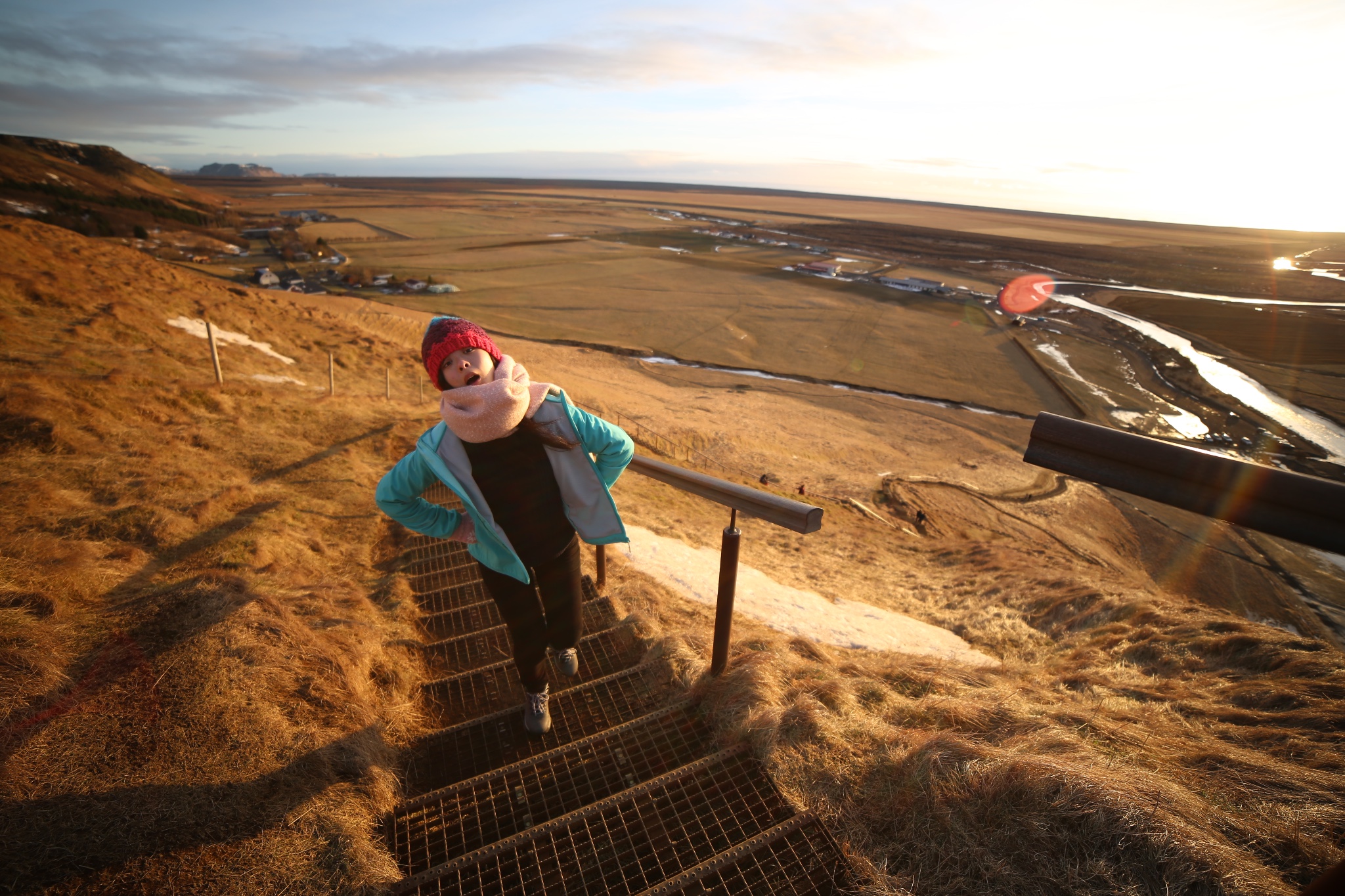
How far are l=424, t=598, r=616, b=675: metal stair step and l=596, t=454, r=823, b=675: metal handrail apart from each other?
3.27 feet

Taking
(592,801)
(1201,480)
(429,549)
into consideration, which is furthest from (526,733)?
(1201,480)

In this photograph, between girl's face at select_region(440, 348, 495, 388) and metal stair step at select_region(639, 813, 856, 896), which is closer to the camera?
metal stair step at select_region(639, 813, 856, 896)

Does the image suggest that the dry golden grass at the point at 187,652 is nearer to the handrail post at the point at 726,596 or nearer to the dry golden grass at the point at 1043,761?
the handrail post at the point at 726,596

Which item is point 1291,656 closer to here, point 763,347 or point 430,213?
point 763,347

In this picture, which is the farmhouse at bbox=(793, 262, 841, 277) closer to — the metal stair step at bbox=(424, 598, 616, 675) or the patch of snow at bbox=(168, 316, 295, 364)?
the patch of snow at bbox=(168, 316, 295, 364)

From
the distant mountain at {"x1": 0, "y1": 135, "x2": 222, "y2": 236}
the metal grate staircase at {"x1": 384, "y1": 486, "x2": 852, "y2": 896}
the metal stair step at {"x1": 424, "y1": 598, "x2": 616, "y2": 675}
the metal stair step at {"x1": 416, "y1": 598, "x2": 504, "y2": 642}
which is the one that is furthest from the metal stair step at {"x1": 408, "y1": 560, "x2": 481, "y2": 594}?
the distant mountain at {"x1": 0, "y1": 135, "x2": 222, "y2": 236}

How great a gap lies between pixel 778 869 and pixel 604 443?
6.30ft

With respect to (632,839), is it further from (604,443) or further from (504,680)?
(604,443)

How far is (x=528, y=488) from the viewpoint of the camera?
264 centimetres

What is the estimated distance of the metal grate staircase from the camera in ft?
7.44

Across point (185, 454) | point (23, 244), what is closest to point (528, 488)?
point (185, 454)

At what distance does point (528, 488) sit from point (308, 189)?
20029 centimetres

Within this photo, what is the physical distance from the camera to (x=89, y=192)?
5353cm

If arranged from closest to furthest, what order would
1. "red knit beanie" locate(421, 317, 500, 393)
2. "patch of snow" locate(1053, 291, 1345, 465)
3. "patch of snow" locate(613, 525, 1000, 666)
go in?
"red knit beanie" locate(421, 317, 500, 393), "patch of snow" locate(613, 525, 1000, 666), "patch of snow" locate(1053, 291, 1345, 465)
